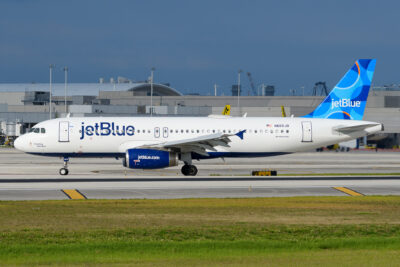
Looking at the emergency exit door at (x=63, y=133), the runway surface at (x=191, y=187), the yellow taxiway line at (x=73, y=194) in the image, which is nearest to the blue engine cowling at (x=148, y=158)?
the runway surface at (x=191, y=187)

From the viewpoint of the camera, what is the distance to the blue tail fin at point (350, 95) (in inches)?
2136

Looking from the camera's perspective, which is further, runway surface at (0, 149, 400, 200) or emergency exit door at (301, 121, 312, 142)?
emergency exit door at (301, 121, 312, 142)

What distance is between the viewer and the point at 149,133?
50406 mm

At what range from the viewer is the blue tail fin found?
54.2 metres

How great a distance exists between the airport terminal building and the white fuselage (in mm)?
Result: 47718

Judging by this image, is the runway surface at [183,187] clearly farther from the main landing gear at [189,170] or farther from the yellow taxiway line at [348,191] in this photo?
the main landing gear at [189,170]

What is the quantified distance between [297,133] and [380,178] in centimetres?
804

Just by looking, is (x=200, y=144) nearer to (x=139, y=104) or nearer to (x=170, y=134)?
(x=170, y=134)

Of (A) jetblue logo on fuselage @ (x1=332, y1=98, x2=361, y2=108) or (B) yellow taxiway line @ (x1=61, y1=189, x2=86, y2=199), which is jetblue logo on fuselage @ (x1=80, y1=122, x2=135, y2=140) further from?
(A) jetblue logo on fuselage @ (x1=332, y1=98, x2=361, y2=108)

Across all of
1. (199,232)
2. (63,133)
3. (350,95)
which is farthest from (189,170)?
(199,232)

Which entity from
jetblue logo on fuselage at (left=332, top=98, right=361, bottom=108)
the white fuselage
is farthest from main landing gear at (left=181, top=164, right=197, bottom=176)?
jetblue logo on fuselage at (left=332, top=98, right=361, bottom=108)

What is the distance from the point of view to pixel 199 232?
22859 mm

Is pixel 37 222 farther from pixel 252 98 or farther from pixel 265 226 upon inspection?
pixel 252 98

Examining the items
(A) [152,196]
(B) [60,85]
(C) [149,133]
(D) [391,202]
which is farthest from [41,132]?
(B) [60,85]
